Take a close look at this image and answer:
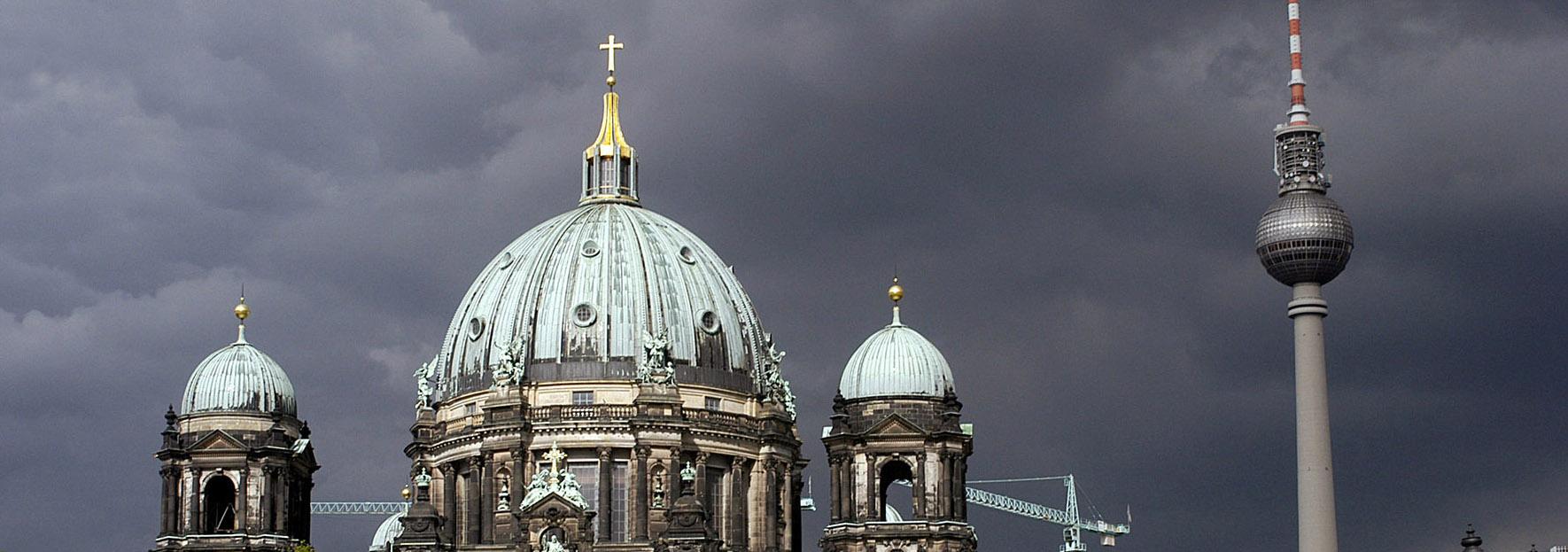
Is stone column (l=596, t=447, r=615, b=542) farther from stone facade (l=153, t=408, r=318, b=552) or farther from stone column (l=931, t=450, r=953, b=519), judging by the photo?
stone facade (l=153, t=408, r=318, b=552)

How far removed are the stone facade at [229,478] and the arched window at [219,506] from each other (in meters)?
0.51

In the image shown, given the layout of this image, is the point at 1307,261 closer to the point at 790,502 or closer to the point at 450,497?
the point at 790,502

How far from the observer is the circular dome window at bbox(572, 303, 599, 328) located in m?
159

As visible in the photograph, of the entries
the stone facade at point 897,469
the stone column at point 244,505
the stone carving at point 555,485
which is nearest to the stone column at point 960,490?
the stone facade at point 897,469

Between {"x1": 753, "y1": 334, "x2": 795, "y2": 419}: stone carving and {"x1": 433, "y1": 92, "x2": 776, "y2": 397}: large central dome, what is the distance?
0.56ft

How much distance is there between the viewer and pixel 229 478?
16200cm

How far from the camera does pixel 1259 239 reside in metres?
182

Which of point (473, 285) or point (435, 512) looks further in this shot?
point (473, 285)

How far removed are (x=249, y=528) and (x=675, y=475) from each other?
26.5 meters

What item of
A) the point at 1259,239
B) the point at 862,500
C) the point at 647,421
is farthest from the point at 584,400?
the point at 1259,239

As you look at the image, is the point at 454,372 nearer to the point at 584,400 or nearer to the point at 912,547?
the point at 584,400

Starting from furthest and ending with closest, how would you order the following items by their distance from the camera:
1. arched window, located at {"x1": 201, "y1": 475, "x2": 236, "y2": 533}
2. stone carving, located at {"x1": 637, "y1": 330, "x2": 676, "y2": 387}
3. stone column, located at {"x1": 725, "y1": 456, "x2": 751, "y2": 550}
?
1. arched window, located at {"x1": 201, "y1": 475, "x2": 236, "y2": 533}
2. stone column, located at {"x1": 725, "y1": 456, "x2": 751, "y2": 550}
3. stone carving, located at {"x1": 637, "y1": 330, "x2": 676, "y2": 387}

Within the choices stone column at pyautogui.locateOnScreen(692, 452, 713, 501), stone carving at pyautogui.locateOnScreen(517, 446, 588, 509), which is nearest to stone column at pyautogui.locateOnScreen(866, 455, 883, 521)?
stone column at pyautogui.locateOnScreen(692, 452, 713, 501)

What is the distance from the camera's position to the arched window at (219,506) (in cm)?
16350
